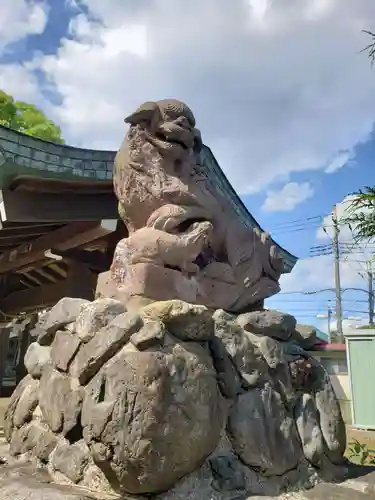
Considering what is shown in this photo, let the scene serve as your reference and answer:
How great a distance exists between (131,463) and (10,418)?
1.53 meters

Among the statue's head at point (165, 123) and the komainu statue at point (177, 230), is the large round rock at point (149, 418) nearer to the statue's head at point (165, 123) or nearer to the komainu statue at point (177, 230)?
the komainu statue at point (177, 230)

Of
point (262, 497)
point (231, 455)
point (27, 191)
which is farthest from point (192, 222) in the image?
point (27, 191)

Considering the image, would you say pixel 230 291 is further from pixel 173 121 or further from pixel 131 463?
pixel 131 463

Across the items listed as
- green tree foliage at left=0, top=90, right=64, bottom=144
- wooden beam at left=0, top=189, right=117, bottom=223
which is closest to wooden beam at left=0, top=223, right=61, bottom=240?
wooden beam at left=0, top=189, right=117, bottom=223

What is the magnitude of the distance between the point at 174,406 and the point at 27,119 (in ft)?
46.1

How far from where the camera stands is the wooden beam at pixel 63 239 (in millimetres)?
6351

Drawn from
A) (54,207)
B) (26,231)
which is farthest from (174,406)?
(26,231)

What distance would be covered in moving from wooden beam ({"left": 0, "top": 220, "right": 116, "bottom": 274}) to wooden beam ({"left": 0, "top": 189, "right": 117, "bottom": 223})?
0.66 ft

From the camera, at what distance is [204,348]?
305cm

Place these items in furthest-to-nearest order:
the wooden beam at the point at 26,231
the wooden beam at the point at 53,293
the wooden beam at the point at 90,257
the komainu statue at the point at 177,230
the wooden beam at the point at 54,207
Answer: the wooden beam at the point at 53,293 → the wooden beam at the point at 90,257 → the wooden beam at the point at 26,231 → the wooden beam at the point at 54,207 → the komainu statue at the point at 177,230

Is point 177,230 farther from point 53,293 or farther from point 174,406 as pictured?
point 53,293

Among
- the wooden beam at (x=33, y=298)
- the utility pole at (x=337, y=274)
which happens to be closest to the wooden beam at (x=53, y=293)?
the wooden beam at (x=33, y=298)

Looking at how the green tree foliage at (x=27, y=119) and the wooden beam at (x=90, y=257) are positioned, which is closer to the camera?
the wooden beam at (x=90, y=257)

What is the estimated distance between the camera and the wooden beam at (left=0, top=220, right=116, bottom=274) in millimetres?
6351
